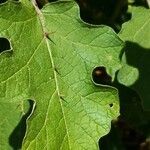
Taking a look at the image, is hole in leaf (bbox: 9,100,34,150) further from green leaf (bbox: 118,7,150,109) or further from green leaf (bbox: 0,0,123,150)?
green leaf (bbox: 118,7,150,109)

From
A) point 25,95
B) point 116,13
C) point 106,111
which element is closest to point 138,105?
point 116,13

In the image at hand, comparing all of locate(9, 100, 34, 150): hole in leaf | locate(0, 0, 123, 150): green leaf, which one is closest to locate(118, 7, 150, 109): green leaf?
locate(0, 0, 123, 150): green leaf

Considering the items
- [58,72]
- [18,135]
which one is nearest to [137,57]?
[58,72]

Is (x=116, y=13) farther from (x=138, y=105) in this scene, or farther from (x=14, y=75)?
(x=14, y=75)

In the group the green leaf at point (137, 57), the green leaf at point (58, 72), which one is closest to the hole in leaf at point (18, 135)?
the green leaf at point (58, 72)

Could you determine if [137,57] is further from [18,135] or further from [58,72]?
[18,135]
